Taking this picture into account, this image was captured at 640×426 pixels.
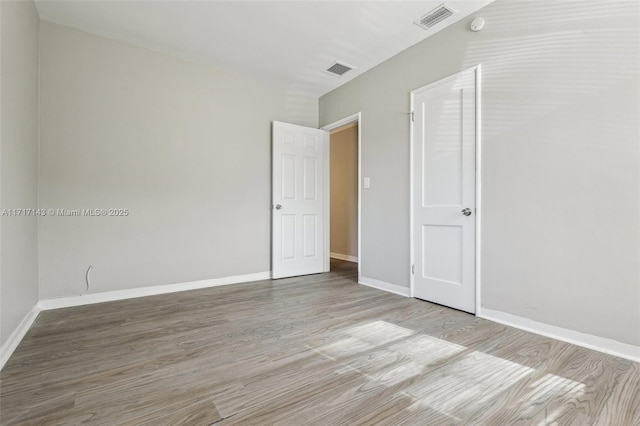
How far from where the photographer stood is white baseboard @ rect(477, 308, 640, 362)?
1.71 meters

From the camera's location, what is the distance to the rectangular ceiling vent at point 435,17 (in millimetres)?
2432

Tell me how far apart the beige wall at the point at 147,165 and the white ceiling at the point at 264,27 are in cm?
24

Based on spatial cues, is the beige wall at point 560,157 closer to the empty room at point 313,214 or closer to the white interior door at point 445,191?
the empty room at point 313,214

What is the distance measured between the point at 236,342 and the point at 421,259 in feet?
6.27

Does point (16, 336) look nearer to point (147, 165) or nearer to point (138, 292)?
point (138, 292)

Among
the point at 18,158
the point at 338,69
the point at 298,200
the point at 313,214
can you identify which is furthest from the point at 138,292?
the point at 338,69

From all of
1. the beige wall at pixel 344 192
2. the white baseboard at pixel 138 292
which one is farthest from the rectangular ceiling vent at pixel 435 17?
the white baseboard at pixel 138 292

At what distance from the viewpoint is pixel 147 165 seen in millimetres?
3094

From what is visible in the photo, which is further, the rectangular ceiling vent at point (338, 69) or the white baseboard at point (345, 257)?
the white baseboard at point (345, 257)

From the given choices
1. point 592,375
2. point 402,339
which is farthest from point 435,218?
point 592,375

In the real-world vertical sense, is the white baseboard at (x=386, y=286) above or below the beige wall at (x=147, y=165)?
below

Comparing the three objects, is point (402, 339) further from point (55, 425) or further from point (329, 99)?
point (329, 99)

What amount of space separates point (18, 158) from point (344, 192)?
444 cm

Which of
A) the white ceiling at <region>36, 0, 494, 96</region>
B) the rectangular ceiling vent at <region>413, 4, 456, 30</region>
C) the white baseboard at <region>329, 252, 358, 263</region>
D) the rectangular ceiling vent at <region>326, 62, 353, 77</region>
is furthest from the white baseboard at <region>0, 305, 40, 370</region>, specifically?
the white baseboard at <region>329, 252, 358, 263</region>
